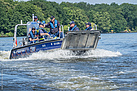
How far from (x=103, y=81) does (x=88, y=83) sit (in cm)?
54

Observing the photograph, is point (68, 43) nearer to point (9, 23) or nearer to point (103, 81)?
point (103, 81)

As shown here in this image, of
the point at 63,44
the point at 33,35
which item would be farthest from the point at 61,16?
the point at 63,44

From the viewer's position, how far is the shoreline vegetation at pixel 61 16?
98.2 metres

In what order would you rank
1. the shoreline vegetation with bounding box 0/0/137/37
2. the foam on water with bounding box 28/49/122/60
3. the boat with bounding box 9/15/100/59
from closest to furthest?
the boat with bounding box 9/15/100/59 < the foam on water with bounding box 28/49/122/60 < the shoreline vegetation with bounding box 0/0/137/37

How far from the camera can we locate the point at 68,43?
58.9 feet

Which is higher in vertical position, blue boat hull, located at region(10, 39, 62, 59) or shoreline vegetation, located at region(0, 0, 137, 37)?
blue boat hull, located at region(10, 39, 62, 59)

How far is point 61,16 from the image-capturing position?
127188 mm

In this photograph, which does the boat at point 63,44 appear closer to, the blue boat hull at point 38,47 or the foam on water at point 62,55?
the blue boat hull at point 38,47

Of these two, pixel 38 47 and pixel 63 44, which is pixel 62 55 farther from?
pixel 38 47

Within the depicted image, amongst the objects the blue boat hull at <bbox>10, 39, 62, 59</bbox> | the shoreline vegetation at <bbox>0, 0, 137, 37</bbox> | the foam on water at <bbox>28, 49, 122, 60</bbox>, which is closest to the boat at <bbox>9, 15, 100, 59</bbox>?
the blue boat hull at <bbox>10, 39, 62, 59</bbox>

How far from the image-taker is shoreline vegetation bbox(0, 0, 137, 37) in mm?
98250

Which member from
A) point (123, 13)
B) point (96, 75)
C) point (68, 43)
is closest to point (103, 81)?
point (96, 75)

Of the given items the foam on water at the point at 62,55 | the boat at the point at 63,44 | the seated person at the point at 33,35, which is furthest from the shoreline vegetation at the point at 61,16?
the boat at the point at 63,44

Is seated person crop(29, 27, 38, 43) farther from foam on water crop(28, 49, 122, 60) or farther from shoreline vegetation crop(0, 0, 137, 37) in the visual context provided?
shoreline vegetation crop(0, 0, 137, 37)
